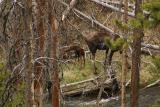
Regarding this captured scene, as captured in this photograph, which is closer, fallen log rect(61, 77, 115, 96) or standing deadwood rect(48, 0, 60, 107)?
standing deadwood rect(48, 0, 60, 107)

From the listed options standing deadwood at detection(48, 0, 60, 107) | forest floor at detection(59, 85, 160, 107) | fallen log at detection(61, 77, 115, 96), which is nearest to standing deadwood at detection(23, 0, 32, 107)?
standing deadwood at detection(48, 0, 60, 107)

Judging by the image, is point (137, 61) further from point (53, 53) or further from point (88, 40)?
point (88, 40)

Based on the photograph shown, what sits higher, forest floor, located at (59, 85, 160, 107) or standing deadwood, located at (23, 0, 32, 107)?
standing deadwood, located at (23, 0, 32, 107)

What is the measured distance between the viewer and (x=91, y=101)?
1995 centimetres

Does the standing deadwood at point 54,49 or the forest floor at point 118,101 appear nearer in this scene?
the standing deadwood at point 54,49

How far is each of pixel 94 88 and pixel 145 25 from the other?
9399 millimetres

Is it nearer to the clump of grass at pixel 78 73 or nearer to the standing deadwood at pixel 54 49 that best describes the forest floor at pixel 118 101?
the clump of grass at pixel 78 73

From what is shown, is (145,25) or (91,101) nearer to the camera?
(145,25)

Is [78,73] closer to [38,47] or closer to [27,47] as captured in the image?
[38,47]

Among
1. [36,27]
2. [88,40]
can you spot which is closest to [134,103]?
[36,27]

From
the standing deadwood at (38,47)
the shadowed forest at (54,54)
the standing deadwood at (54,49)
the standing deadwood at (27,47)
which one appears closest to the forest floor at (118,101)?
the shadowed forest at (54,54)

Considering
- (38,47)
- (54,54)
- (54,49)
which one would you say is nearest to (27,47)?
(38,47)

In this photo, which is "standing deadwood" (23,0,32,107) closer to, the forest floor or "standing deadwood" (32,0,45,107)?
"standing deadwood" (32,0,45,107)

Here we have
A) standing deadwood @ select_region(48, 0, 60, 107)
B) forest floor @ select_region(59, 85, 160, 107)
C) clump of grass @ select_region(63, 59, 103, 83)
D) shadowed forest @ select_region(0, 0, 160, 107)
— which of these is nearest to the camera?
shadowed forest @ select_region(0, 0, 160, 107)
